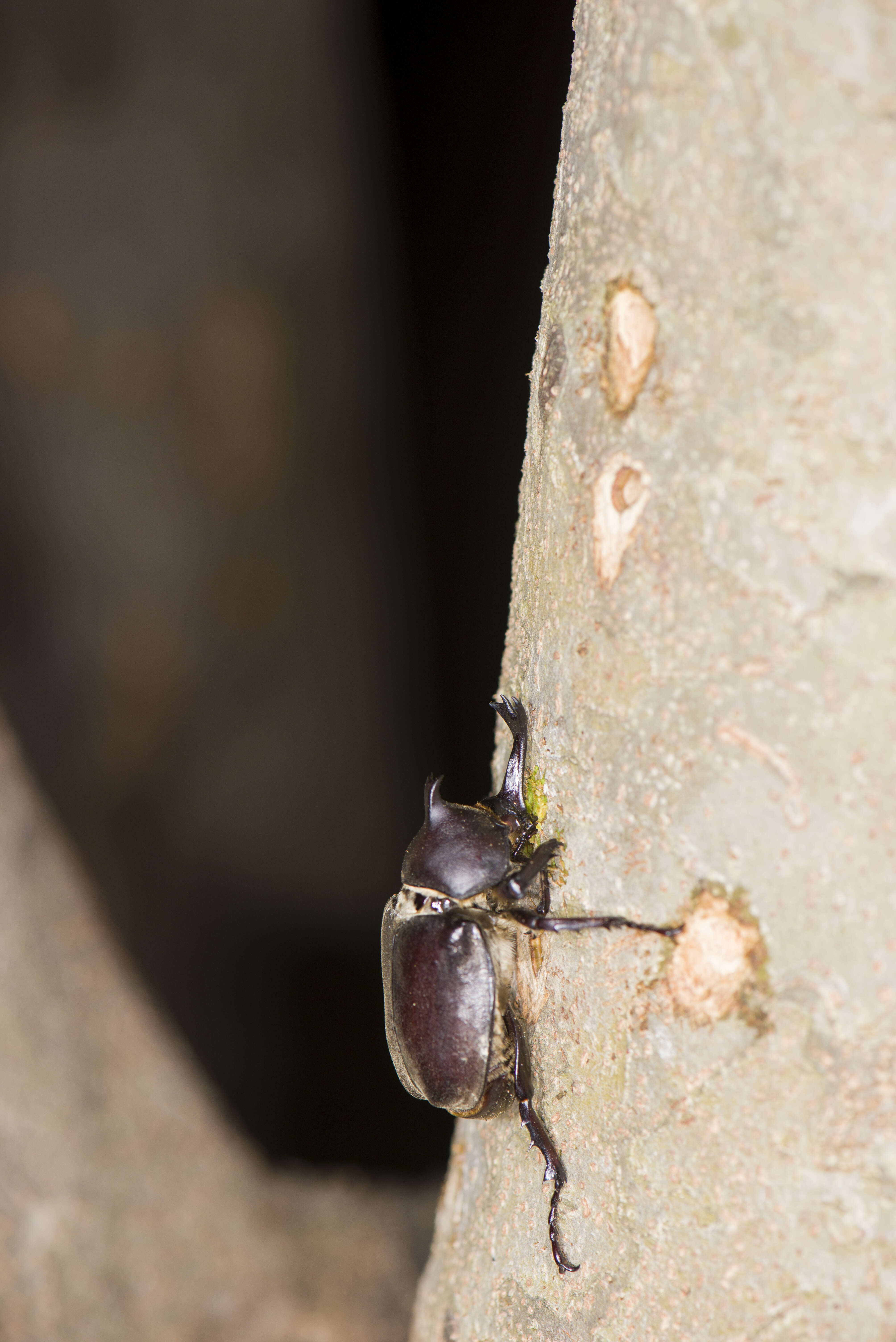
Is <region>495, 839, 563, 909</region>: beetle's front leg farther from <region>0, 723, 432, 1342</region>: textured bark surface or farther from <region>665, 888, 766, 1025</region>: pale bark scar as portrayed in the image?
<region>0, 723, 432, 1342</region>: textured bark surface

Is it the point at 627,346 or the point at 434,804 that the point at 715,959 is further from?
the point at 434,804

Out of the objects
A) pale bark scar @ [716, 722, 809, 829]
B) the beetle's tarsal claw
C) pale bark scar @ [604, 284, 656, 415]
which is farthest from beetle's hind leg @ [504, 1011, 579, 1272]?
pale bark scar @ [604, 284, 656, 415]

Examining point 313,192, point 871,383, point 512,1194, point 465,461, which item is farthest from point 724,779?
point 313,192

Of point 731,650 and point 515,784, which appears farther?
point 515,784

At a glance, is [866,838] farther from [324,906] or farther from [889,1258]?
[324,906]

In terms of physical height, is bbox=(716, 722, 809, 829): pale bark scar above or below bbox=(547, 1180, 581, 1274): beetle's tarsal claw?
above

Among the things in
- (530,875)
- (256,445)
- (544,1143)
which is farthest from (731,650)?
(256,445)

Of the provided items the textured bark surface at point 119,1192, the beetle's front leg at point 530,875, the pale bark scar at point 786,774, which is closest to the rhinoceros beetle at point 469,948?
the beetle's front leg at point 530,875
